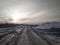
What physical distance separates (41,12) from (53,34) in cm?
131

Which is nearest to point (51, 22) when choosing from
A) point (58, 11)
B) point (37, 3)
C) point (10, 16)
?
point (58, 11)

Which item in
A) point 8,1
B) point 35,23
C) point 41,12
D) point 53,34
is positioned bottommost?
point 53,34

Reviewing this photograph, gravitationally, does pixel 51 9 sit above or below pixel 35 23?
above

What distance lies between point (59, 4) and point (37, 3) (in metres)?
0.90

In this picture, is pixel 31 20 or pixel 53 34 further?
pixel 53 34

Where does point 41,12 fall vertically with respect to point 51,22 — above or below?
above

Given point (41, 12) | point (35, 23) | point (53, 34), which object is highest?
point (41, 12)

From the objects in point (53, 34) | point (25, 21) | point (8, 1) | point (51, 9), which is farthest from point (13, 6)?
point (53, 34)

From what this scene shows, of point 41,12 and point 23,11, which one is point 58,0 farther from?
point 23,11

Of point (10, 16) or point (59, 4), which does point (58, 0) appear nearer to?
point (59, 4)

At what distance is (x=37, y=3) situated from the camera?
701 cm

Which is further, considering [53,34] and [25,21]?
[53,34]

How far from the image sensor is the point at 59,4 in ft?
22.6

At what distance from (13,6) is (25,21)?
0.79 metres
